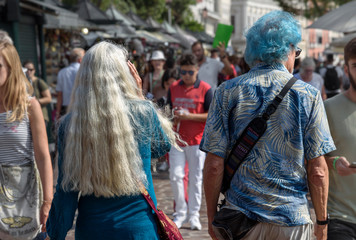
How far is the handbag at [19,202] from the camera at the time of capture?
11.8 ft

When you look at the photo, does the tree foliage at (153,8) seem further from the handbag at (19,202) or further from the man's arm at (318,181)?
the man's arm at (318,181)

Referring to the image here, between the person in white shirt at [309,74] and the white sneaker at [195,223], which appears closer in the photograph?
the white sneaker at [195,223]

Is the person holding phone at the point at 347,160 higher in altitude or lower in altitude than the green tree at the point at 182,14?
lower

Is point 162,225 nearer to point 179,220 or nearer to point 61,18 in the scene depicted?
point 179,220

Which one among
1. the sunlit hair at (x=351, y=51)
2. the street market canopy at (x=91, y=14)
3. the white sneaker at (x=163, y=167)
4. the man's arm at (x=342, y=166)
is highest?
the street market canopy at (x=91, y=14)

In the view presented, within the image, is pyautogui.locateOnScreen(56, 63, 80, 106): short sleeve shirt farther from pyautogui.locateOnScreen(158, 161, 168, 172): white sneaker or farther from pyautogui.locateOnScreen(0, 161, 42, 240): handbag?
pyautogui.locateOnScreen(0, 161, 42, 240): handbag

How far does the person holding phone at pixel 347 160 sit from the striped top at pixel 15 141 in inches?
72.1

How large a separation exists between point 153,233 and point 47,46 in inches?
516

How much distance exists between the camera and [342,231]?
3375 mm

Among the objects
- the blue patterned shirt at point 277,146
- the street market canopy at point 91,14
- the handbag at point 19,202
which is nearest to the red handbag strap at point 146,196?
the blue patterned shirt at point 277,146

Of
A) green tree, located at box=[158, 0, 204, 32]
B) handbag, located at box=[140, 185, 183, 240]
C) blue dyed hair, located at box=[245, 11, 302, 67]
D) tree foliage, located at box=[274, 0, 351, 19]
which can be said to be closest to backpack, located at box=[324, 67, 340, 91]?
blue dyed hair, located at box=[245, 11, 302, 67]

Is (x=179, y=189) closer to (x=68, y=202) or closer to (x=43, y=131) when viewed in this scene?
(x=43, y=131)

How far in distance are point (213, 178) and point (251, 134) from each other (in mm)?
328

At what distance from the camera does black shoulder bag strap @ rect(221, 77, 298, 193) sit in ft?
9.57
